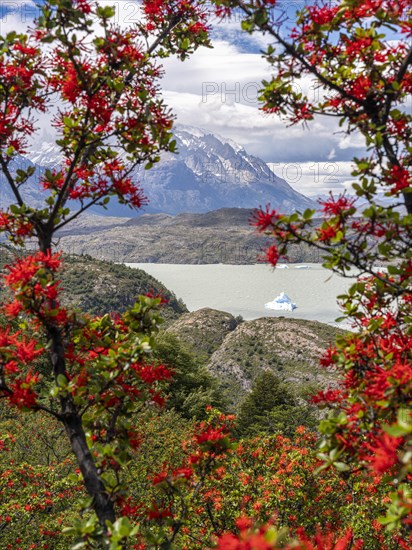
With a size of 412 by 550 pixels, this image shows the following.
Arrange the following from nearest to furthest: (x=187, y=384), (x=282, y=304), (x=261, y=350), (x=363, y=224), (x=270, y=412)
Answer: (x=363, y=224), (x=270, y=412), (x=187, y=384), (x=261, y=350), (x=282, y=304)

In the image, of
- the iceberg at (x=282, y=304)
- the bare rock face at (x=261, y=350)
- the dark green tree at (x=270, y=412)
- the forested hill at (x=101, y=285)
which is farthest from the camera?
the iceberg at (x=282, y=304)

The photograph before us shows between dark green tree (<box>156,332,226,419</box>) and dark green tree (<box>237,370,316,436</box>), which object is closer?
dark green tree (<box>156,332,226,419</box>)

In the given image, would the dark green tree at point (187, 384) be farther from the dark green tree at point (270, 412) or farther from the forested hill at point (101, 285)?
the forested hill at point (101, 285)

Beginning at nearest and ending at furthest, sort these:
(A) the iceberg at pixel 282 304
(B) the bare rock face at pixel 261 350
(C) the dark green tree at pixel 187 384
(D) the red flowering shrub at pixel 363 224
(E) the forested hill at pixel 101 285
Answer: (D) the red flowering shrub at pixel 363 224 < (C) the dark green tree at pixel 187 384 < (B) the bare rock face at pixel 261 350 < (E) the forested hill at pixel 101 285 < (A) the iceberg at pixel 282 304

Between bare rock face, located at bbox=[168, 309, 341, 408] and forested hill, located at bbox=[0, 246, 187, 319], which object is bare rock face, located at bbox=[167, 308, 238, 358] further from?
forested hill, located at bbox=[0, 246, 187, 319]

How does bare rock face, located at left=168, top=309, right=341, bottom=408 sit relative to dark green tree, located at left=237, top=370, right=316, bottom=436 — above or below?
below

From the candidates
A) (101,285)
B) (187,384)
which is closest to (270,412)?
(187,384)

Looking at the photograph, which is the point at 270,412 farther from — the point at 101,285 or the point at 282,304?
the point at 282,304

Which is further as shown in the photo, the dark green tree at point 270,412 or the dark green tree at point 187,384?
the dark green tree at point 270,412

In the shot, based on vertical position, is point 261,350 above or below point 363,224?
below

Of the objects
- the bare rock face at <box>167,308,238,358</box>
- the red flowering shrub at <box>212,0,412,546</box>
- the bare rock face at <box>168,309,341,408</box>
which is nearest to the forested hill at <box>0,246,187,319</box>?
the bare rock face at <box>167,308,238,358</box>

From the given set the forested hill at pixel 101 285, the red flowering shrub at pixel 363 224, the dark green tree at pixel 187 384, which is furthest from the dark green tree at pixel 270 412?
the forested hill at pixel 101 285

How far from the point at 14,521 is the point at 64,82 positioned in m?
11.3

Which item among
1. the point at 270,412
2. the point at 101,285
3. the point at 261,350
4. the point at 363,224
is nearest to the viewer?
the point at 363,224
